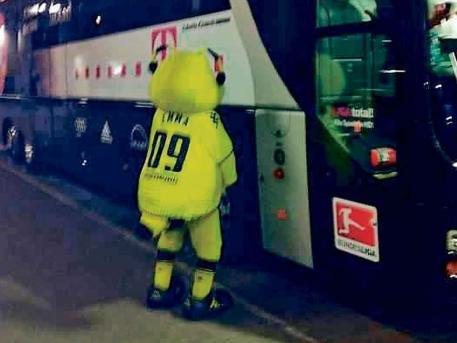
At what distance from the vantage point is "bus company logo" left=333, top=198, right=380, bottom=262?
5.27 m

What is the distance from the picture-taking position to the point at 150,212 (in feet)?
18.5

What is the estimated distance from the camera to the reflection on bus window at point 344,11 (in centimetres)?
515

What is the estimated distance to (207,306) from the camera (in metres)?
5.71

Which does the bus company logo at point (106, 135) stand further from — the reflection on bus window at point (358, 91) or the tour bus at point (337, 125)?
the reflection on bus window at point (358, 91)

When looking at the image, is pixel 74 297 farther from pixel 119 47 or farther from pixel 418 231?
pixel 119 47

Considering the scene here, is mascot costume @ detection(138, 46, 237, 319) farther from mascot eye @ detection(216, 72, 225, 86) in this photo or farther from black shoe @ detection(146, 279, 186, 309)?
black shoe @ detection(146, 279, 186, 309)

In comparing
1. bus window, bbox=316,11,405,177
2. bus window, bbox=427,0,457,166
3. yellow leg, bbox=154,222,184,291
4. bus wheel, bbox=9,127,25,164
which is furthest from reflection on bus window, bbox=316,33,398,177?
bus wheel, bbox=9,127,25,164

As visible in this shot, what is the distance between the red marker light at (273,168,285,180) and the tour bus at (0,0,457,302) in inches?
0.5

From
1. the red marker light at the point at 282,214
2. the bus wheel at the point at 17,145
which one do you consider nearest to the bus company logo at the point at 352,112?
the red marker light at the point at 282,214

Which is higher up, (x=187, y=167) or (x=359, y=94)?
(x=359, y=94)

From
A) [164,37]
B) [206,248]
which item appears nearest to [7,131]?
[164,37]

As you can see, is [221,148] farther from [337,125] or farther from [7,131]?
[7,131]

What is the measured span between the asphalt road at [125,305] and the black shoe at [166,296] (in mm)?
79

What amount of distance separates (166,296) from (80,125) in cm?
491
